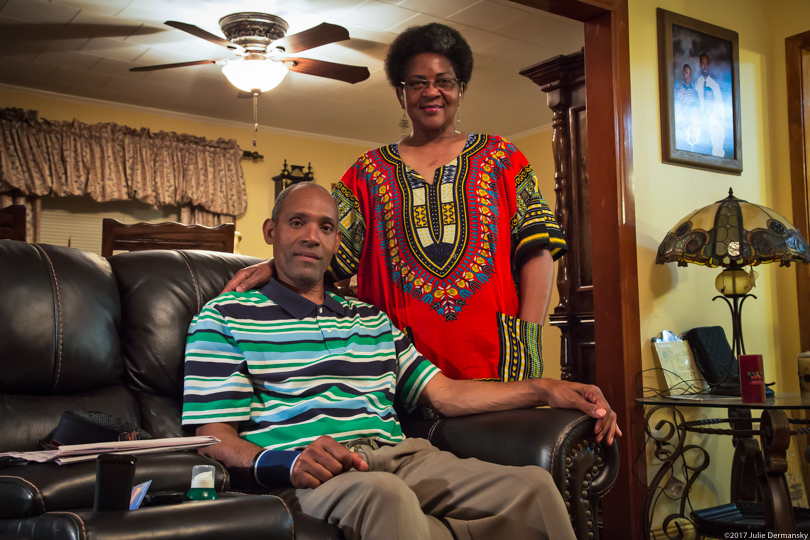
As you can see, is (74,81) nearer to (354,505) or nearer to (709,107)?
(709,107)

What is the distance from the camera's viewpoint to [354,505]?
4.18ft

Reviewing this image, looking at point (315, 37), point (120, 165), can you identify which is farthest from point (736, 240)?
point (120, 165)

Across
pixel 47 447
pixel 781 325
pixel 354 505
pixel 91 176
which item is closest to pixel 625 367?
pixel 781 325

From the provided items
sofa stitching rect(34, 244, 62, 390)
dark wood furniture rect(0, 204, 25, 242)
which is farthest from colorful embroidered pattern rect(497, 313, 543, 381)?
dark wood furniture rect(0, 204, 25, 242)

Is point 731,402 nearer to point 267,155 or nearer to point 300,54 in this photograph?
point 300,54

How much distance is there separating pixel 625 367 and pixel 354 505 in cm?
170

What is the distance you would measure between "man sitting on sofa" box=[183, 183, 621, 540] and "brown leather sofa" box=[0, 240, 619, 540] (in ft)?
0.24

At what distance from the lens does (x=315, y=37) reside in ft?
12.8

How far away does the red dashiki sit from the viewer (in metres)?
1.94

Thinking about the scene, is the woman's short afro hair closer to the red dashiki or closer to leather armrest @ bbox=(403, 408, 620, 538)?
the red dashiki

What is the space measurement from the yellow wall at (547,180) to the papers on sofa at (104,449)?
17.1 ft

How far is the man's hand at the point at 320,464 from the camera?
4.41ft

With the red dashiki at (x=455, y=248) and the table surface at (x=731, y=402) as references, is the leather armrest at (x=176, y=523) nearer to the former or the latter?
the red dashiki at (x=455, y=248)

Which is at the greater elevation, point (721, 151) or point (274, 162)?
point (274, 162)
